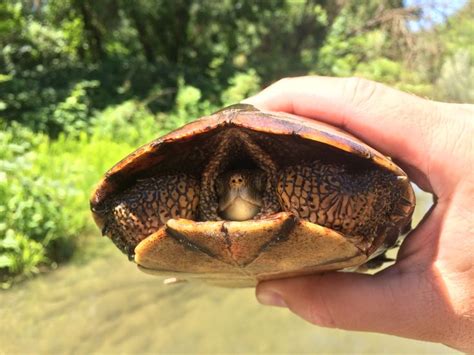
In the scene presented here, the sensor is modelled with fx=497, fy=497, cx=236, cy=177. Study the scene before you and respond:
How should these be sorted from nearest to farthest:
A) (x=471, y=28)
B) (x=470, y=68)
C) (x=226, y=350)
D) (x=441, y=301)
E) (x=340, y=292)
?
(x=441, y=301) < (x=340, y=292) < (x=226, y=350) < (x=470, y=68) < (x=471, y=28)

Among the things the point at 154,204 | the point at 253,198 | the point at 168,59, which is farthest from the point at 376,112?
the point at 168,59

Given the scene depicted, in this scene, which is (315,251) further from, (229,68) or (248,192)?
(229,68)

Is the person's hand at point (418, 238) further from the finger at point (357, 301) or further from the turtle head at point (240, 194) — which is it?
the turtle head at point (240, 194)

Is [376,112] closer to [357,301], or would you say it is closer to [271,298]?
[357,301]

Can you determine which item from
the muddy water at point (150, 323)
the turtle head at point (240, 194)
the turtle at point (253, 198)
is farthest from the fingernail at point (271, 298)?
the muddy water at point (150, 323)

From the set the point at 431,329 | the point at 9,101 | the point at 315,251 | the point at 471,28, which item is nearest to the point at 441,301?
the point at 431,329

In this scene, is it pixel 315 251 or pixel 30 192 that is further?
pixel 30 192

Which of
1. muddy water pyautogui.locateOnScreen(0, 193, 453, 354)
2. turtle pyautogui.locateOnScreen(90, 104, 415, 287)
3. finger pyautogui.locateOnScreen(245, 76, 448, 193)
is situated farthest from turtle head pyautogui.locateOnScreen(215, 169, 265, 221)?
muddy water pyautogui.locateOnScreen(0, 193, 453, 354)

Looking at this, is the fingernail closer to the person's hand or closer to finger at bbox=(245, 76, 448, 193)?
the person's hand
